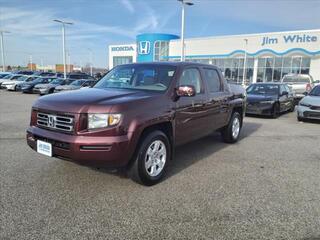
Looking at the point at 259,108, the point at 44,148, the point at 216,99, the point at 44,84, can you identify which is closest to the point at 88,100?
the point at 44,148

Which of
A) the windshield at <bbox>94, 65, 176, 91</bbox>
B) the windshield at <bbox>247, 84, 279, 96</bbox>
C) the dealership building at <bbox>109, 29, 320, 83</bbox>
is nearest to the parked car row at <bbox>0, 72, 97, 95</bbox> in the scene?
the windshield at <bbox>247, 84, 279, 96</bbox>

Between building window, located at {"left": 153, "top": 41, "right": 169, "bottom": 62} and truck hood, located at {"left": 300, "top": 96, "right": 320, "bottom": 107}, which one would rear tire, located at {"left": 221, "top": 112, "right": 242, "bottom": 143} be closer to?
truck hood, located at {"left": 300, "top": 96, "right": 320, "bottom": 107}

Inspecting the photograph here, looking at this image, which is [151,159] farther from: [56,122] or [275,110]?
[275,110]

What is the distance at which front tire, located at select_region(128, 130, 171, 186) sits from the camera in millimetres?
4043

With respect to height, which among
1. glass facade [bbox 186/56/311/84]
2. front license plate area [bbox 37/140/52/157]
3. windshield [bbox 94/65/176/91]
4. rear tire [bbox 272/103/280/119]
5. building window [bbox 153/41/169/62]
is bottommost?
rear tire [bbox 272/103/280/119]

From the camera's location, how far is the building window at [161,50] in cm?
4866

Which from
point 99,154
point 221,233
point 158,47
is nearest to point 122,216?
point 99,154

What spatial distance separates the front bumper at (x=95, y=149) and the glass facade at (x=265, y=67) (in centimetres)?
3239

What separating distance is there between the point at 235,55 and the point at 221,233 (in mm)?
39830

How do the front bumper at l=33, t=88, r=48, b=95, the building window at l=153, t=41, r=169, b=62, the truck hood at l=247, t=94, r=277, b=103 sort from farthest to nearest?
the building window at l=153, t=41, r=169, b=62, the front bumper at l=33, t=88, r=48, b=95, the truck hood at l=247, t=94, r=277, b=103

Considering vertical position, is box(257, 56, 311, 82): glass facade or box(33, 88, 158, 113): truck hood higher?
box(257, 56, 311, 82): glass facade

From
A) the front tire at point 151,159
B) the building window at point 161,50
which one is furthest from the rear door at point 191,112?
the building window at point 161,50

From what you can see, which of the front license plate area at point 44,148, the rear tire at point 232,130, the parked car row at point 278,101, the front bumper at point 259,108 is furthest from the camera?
the front bumper at point 259,108

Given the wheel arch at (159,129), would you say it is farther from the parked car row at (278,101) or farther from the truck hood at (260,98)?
the truck hood at (260,98)
